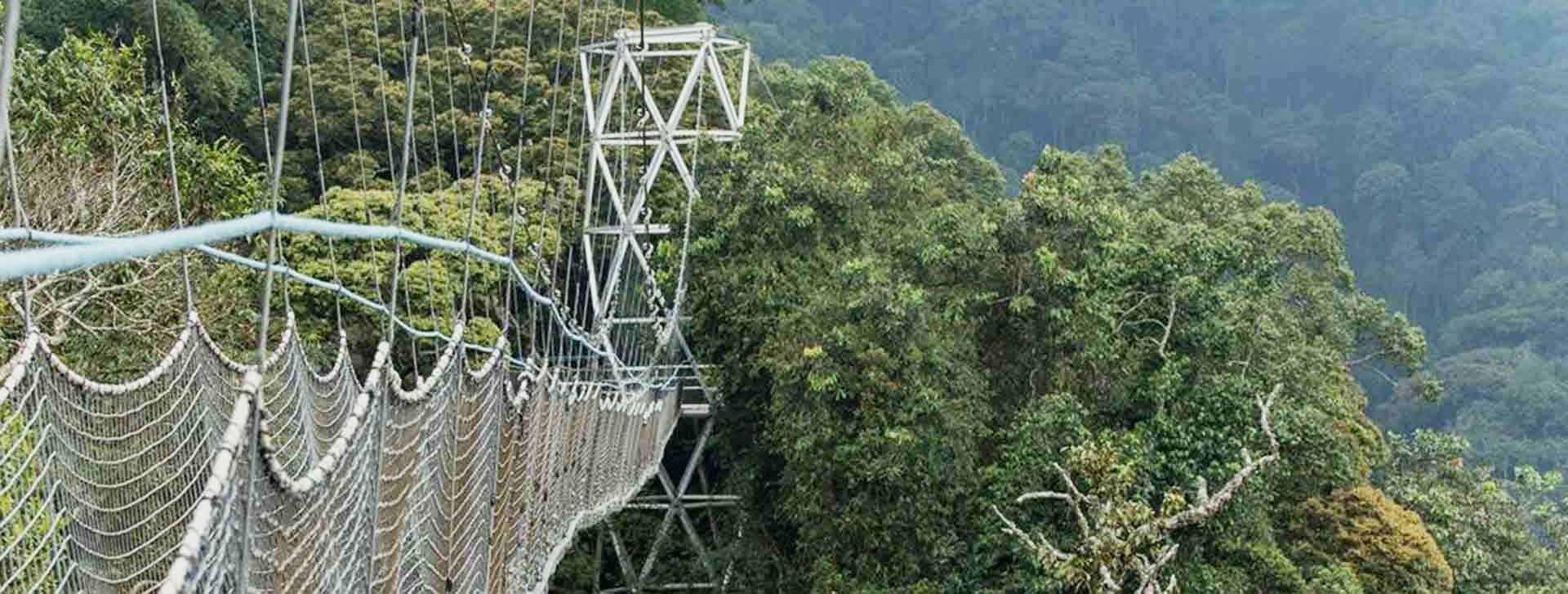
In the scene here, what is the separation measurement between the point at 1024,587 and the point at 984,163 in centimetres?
1104

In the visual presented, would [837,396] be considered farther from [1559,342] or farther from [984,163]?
[1559,342]

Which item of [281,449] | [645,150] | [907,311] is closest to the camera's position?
[281,449]

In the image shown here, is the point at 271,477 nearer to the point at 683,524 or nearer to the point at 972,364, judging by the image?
the point at 972,364

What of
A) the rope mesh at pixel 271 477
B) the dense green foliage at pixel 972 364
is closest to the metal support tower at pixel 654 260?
the dense green foliage at pixel 972 364

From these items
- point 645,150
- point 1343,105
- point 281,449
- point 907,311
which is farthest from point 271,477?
point 1343,105

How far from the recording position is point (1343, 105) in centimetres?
4506

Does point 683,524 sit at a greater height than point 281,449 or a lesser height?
lesser

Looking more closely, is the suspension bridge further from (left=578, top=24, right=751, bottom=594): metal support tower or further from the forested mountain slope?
the forested mountain slope

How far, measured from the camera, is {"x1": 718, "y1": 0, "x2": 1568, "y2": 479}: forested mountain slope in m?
35.5

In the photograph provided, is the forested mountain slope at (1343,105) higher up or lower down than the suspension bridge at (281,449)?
lower down

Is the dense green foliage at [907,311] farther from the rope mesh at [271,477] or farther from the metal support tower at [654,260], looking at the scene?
the rope mesh at [271,477]

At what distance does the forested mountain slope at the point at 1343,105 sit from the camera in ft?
117

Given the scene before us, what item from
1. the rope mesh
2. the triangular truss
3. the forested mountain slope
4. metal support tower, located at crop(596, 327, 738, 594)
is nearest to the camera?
the rope mesh

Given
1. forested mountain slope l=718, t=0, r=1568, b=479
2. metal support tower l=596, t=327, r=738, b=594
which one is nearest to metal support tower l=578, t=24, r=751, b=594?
metal support tower l=596, t=327, r=738, b=594
